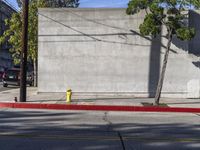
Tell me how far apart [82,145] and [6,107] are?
1262 cm

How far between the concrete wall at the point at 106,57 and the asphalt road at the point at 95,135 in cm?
1145

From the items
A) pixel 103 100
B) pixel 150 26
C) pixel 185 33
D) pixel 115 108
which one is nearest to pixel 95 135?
pixel 115 108

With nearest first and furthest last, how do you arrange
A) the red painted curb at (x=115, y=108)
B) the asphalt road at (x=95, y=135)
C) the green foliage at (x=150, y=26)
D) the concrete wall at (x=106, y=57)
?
the asphalt road at (x=95, y=135) < the red painted curb at (x=115, y=108) < the green foliage at (x=150, y=26) < the concrete wall at (x=106, y=57)

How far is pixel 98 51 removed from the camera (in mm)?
28422

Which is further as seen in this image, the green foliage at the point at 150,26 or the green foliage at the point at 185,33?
the green foliage at the point at 150,26

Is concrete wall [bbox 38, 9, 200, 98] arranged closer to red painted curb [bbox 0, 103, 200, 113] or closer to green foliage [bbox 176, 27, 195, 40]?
green foliage [bbox 176, 27, 195, 40]

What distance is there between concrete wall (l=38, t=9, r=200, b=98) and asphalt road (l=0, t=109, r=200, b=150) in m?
11.4

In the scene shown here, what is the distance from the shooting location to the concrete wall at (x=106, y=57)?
28.1 m

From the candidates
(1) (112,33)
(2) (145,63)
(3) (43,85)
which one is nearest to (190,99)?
(2) (145,63)

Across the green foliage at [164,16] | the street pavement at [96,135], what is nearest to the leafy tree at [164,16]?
the green foliage at [164,16]

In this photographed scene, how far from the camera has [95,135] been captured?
12555 mm

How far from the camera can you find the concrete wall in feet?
92.1

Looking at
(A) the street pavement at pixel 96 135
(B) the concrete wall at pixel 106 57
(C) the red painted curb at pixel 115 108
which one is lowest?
(C) the red painted curb at pixel 115 108

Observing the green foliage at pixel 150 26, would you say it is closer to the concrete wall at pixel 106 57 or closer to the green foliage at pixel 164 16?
the green foliage at pixel 164 16
